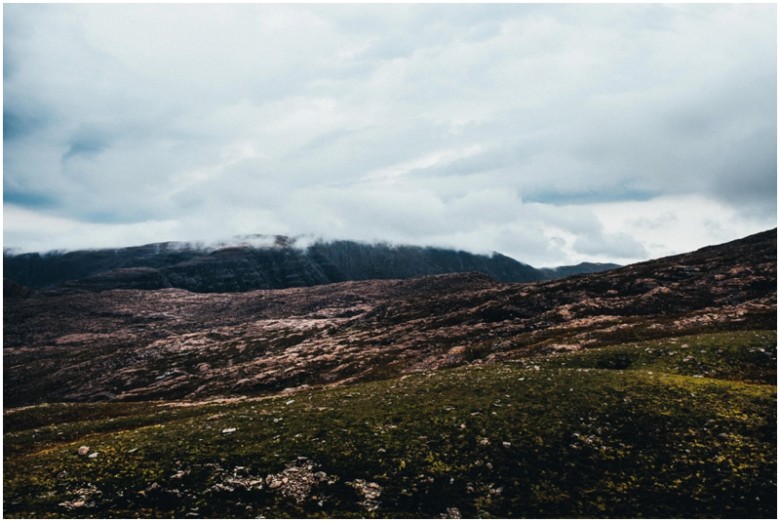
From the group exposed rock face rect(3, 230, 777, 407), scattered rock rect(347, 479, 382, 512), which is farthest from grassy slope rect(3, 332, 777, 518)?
exposed rock face rect(3, 230, 777, 407)

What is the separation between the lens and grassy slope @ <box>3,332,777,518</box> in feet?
62.2

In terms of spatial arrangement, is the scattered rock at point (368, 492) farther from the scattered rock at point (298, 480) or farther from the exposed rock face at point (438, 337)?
the exposed rock face at point (438, 337)

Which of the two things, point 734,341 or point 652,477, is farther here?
point 734,341

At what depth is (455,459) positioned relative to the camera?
22234 millimetres

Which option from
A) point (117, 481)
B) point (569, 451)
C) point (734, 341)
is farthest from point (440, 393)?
point (734, 341)

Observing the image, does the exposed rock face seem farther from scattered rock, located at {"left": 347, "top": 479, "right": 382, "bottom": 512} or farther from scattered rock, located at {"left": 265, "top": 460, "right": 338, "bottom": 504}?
scattered rock, located at {"left": 265, "top": 460, "right": 338, "bottom": 504}

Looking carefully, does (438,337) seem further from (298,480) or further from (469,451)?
(298,480)

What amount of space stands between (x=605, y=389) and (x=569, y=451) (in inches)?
387

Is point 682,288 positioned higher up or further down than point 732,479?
higher up

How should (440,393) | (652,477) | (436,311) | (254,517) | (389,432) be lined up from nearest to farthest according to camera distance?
1. (254,517)
2. (652,477)
3. (389,432)
4. (440,393)
5. (436,311)

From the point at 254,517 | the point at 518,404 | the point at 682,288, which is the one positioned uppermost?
the point at 682,288

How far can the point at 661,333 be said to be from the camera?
6141cm

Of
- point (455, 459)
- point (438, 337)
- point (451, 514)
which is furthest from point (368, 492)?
point (438, 337)

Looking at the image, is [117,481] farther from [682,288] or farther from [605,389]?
[682,288]
